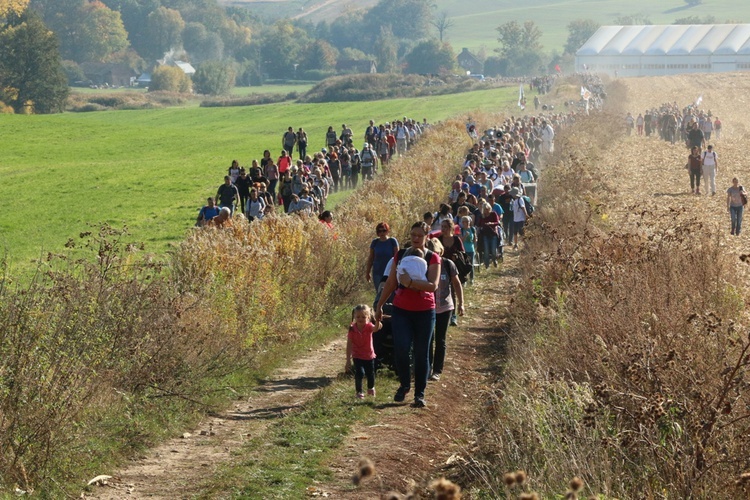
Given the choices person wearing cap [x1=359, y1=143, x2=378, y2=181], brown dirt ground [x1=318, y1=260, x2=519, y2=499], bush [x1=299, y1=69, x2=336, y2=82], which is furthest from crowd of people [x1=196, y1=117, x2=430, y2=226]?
bush [x1=299, y1=69, x2=336, y2=82]

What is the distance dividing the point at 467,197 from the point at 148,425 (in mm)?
10995

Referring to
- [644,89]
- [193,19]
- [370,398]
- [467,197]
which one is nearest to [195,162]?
[467,197]

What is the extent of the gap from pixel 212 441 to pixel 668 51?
11407cm

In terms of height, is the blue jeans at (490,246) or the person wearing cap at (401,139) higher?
the person wearing cap at (401,139)

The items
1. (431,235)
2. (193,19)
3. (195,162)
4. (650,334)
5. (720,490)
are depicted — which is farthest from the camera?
(193,19)

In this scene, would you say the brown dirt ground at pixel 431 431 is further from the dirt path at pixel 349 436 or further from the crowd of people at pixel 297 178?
the crowd of people at pixel 297 178

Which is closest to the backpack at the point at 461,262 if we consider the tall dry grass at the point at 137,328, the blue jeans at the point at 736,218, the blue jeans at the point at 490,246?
the tall dry grass at the point at 137,328

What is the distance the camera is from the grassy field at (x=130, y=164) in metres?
28.8

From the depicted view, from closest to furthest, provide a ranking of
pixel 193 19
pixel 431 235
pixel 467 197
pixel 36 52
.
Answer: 1. pixel 431 235
2. pixel 467 197
3. pixel 36 52
4. pixel 193 19

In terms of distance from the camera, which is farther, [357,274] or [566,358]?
[357,274]

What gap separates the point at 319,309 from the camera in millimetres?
16359

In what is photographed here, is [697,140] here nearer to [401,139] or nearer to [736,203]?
[401,139]

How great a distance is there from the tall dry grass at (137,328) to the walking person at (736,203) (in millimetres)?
8329

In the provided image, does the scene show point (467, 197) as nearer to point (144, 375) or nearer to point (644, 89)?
point (144, 375)
